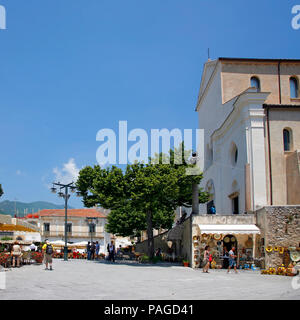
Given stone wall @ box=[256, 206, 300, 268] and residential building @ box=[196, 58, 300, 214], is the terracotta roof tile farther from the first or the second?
stone wall @ box=[256, 206, 300, 268]

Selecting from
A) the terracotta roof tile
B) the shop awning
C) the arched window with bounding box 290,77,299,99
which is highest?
the arched window with bounding box 290,77,299,99

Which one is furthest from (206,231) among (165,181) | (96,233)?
(96,233)

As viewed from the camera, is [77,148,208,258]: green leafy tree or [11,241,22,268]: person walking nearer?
[11,241,22,268]: person walking

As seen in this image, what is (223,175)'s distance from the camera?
36.8 meters

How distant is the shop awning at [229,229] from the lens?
81.1ft

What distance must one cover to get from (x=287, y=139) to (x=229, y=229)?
10176 mm

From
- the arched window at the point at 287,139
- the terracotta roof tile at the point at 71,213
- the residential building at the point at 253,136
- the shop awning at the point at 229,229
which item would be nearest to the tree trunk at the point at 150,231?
the shop awning at the point at 229,229

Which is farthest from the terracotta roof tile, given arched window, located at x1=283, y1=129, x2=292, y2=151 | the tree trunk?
arched window, located at x1=283, y1=129, x2=292, y2=151

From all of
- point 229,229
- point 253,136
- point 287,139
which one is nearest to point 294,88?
point 287,139

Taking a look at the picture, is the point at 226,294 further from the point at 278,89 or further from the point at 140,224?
the point at 140,224

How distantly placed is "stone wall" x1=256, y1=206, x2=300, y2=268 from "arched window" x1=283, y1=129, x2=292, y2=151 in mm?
8046

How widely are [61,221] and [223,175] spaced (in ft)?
134

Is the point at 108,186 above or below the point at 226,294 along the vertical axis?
above

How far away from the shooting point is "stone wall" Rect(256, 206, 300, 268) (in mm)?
23719
